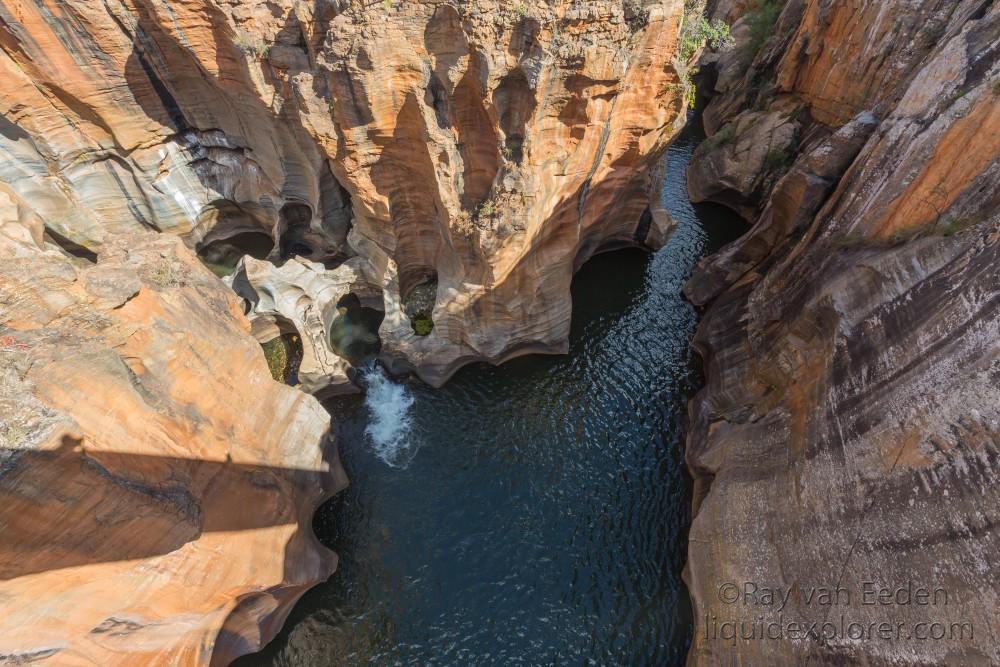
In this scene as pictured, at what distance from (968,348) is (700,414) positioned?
19.9 feet

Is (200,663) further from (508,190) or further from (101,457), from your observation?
(508,190)

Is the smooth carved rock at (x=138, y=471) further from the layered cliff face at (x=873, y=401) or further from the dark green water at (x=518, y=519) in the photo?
the layered cliff face at (x=873, y=401)

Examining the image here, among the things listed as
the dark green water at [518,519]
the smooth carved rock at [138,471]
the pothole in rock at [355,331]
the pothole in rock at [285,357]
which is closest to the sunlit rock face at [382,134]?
the pothole in rock at [355,331]

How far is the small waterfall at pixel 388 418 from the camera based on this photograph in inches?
473

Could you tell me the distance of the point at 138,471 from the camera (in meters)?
6.77

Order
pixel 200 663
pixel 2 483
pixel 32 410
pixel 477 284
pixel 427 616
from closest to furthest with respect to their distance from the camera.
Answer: pixel 2 483 < pixel 32 410 < pixel 200 663 < pixel 427 616 < pixel 477 284

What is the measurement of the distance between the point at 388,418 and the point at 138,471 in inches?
257

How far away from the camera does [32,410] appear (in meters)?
5.59

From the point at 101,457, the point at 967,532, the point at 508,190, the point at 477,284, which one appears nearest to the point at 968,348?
the point at 967,532

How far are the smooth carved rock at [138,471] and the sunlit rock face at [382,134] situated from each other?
225 cm

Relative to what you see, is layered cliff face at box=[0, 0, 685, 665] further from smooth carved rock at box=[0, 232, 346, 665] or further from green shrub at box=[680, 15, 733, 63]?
green shrub at box=[680, 15, 733, 63]

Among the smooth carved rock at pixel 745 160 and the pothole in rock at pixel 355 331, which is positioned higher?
the smooth carved rock at pixel 745 160

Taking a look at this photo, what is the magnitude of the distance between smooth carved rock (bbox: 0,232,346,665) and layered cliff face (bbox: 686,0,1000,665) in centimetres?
885

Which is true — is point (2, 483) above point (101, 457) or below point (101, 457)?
below
